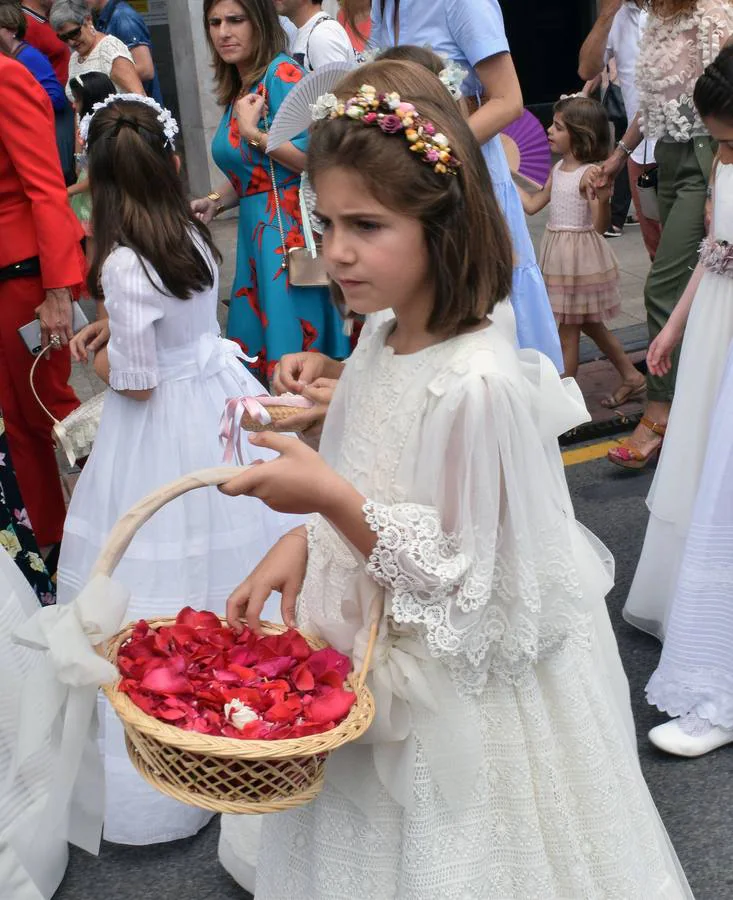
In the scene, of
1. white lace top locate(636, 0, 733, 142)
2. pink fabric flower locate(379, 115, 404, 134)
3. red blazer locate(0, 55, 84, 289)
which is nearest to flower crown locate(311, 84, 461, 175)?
pink fabric flower locate(379, 115, 404, 134)

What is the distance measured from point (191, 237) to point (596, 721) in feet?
6.61

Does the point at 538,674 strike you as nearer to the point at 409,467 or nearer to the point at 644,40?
the point at 409,467

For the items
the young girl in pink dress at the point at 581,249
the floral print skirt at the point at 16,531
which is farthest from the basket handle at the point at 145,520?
the young girl in pink dress at the point at 581,249

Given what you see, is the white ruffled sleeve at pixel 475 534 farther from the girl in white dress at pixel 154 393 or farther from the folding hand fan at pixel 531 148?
the folding hand fan at pixel 531 148

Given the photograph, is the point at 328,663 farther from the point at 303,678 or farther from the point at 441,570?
the point at 441,570

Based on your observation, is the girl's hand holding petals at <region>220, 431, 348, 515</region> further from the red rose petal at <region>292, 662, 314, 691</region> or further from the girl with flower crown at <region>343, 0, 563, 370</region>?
the girl with flower crown at <region>343, 0, 563, 370</region>

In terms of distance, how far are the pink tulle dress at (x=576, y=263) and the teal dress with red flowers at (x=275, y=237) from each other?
5.95 feet

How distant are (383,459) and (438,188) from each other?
51 centimetres

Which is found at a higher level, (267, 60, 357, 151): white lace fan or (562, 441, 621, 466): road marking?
(267, 60, 357, 151): white lace fan

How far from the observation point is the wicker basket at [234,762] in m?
1.84

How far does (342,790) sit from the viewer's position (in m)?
2.25

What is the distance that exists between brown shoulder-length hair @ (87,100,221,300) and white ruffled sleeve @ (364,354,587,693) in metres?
1.61

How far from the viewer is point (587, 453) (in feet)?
19.5

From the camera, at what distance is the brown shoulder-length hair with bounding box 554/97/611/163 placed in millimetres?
6371
